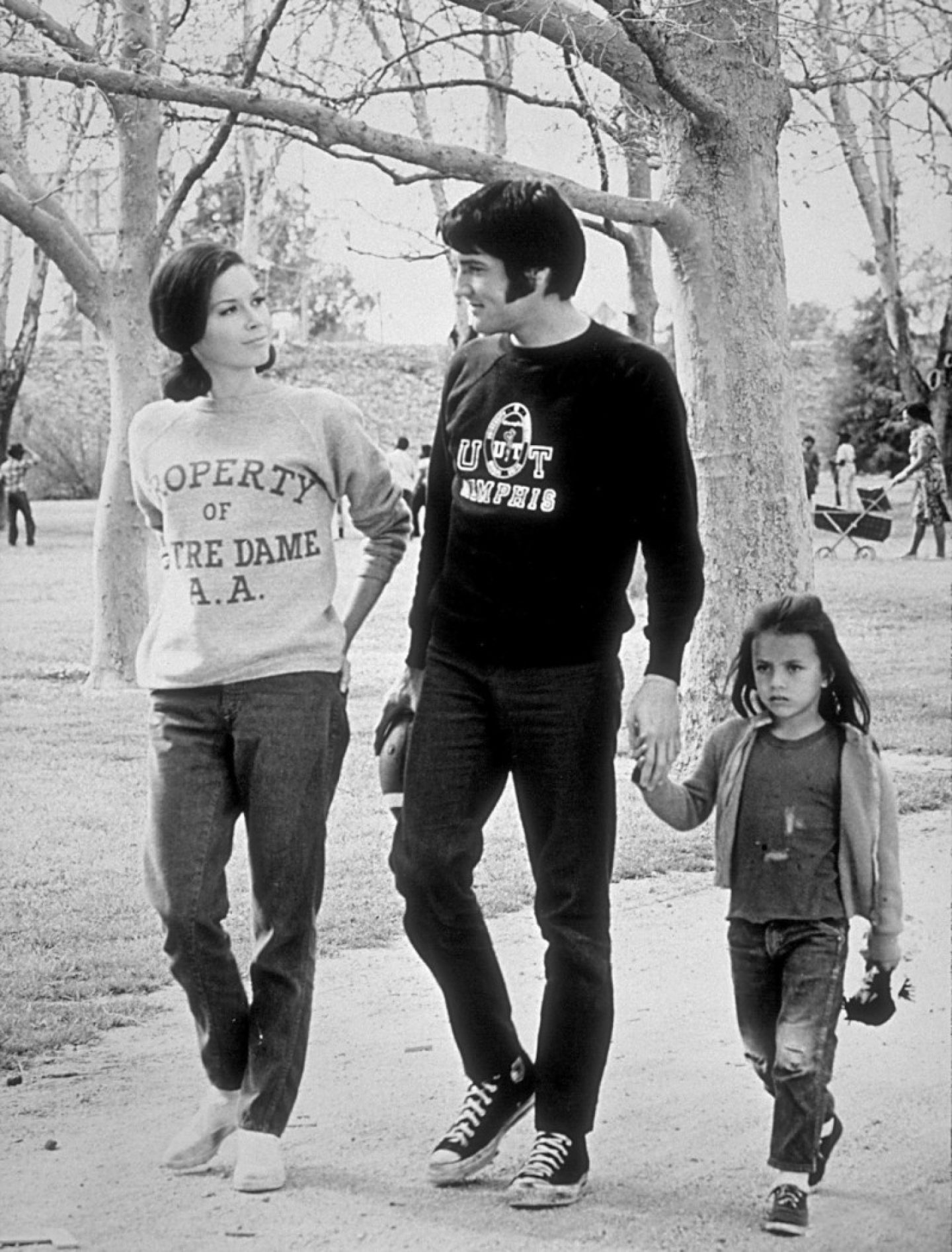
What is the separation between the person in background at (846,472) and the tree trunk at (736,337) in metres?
0.17

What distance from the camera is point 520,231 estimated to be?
2895 mm

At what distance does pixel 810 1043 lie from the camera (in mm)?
2918

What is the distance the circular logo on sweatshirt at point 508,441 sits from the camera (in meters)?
2.89

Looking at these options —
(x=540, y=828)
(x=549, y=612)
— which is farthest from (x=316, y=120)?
(x=540, y=828)

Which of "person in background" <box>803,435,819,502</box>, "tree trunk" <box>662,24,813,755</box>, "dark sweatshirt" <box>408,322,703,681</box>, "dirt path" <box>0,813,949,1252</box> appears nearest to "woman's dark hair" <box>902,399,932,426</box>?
"tree trunk" <box>662,24,813,755</box>

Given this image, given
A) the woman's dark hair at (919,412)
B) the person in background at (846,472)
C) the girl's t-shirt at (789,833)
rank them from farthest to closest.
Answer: the person in background at (846,472) < the woman's dark hair at (919,412) < the girl's t-shirt at (789,833)

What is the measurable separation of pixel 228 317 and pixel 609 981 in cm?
120

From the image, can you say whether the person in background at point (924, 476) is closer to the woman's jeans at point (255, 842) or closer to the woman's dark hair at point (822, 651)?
the woman's dark hair at point (822, 651)

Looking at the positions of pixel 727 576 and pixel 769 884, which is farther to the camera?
pixel 727 576

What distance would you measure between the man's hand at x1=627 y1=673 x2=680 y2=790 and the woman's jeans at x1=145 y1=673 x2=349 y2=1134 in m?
0.49

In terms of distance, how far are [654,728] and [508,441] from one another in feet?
1.60

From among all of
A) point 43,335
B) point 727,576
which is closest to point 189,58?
point 43,335

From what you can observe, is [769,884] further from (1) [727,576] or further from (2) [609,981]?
(1) [727,576]

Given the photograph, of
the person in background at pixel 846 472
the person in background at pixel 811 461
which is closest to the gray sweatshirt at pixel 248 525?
the person in background at pixel 846 472
